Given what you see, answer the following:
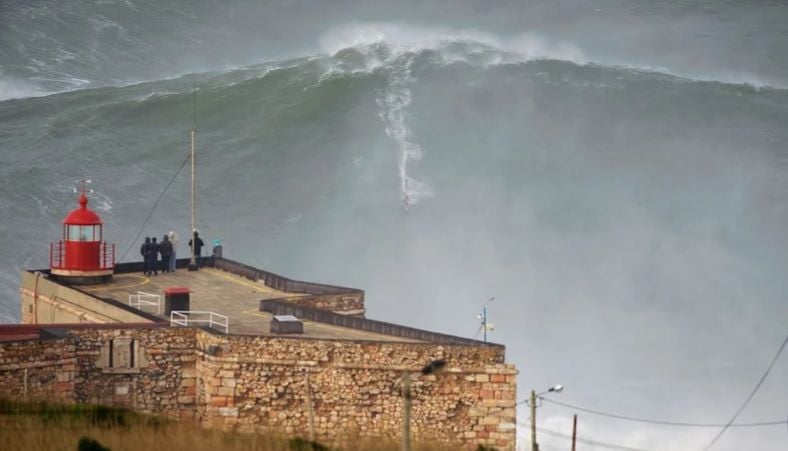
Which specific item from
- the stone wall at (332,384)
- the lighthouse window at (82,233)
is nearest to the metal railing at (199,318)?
the stone wall at (332,384)

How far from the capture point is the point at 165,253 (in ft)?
147

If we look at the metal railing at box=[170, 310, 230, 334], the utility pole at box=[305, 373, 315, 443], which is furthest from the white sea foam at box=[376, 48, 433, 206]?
the utility pole at box=[305, 373, 315, 443]

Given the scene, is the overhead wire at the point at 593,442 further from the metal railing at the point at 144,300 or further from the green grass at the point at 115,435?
the green grass at the point at 115,435

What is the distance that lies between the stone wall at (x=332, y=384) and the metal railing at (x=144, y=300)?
4333mm

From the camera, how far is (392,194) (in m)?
72.8

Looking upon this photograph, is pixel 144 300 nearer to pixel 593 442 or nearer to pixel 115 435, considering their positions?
pixel 115 435

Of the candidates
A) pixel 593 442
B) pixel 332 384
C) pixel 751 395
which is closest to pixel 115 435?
pixel 332 384

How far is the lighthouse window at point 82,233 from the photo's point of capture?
139 ft

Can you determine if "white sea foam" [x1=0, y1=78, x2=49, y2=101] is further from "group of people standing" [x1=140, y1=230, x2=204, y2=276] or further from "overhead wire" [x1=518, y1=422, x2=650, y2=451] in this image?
"group of people standing" [x1=140, y1=230, x2=204, y2=276]

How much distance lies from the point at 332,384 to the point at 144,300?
6.65m

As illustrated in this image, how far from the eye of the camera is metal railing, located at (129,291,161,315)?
131 ft

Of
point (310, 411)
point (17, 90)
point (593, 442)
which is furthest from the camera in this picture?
point (17, 90)

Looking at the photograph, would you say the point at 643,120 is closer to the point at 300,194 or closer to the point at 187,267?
the point at 300,194

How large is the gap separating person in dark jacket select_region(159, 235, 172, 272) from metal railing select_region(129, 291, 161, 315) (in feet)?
12.0
